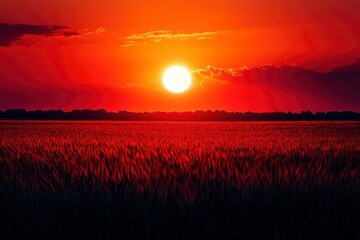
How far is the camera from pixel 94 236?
3510 millimetres

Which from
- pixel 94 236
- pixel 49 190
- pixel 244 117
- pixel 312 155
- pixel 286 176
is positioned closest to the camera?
pixel 94 236

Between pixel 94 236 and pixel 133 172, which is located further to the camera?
pixel 133 172

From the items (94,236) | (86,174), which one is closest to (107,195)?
(94,236)

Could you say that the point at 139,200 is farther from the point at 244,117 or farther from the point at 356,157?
the point at 244,117

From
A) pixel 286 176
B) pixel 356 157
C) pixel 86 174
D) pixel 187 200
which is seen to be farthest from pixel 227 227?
pixel 356 157

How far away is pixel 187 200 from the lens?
387 centimetres

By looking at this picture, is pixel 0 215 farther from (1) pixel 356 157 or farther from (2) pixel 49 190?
(1) pixel 356 157

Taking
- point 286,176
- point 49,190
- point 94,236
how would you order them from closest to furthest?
point 94,236
point 49,190
point 286,176

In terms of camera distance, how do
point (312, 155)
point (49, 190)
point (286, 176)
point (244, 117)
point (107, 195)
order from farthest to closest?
point (244, 117), point (312, 155), point (286, 176), point (49, 190), point (107, 195)

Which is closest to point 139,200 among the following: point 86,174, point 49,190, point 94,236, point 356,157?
point 94,236

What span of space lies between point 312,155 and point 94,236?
738cm

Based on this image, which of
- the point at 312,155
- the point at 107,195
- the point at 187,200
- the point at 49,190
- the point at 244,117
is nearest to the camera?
the point at 187,200

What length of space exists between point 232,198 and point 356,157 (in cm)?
720

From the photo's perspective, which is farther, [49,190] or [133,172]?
[133,172]
